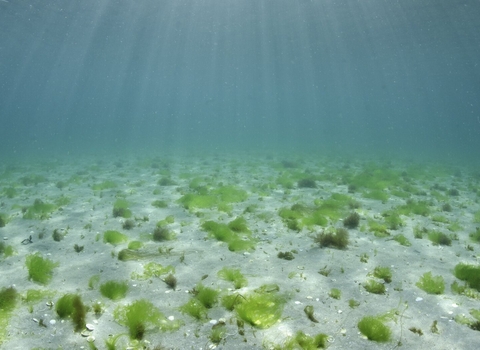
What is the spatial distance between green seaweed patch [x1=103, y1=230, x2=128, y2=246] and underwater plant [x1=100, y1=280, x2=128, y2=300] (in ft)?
6.81

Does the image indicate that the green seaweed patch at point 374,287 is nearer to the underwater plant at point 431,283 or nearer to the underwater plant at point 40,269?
the underwater plant at point 431,283

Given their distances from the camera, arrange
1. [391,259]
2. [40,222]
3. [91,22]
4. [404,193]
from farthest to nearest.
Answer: [91,22] → [404,193] → [40,222] → [391,259]

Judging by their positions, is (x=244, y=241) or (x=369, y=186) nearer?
(x=244, y=241)

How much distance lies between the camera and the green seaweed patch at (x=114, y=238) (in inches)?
276

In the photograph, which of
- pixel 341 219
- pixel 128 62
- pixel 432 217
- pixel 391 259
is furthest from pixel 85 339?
pixel 128 62

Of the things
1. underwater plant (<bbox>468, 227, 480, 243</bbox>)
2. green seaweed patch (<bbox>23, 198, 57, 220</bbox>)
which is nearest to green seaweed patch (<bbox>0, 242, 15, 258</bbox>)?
green seaweed patch (<bbox>23, 198, 57, 220</bbox>)

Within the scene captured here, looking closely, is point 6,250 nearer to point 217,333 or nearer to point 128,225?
point 128,225

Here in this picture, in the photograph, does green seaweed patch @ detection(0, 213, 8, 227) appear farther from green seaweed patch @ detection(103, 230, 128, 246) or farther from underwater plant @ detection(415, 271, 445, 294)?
underwater plant @ detection(415, 271, 445, 294)

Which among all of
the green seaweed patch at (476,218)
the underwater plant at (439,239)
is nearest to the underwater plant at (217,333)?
the underwater plant at (439,239)

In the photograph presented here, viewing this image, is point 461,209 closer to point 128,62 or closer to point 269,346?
point 269,346

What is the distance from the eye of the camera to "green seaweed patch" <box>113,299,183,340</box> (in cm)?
400

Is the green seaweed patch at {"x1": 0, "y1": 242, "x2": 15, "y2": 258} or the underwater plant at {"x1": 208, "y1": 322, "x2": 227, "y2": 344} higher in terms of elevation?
the underwater plant at {"x1": 208, "y1": 322, "x2": 227, "y2": 344}

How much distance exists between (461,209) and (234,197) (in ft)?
26.6

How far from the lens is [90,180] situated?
15320 millimetres
